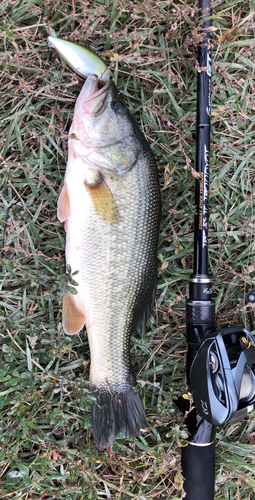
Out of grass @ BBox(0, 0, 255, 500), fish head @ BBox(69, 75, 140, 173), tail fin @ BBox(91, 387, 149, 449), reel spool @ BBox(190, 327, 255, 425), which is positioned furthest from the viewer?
grass @ BBox(0, 0, 255, 500)

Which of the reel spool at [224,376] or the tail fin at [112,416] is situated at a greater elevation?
the reel spool at [224,376]

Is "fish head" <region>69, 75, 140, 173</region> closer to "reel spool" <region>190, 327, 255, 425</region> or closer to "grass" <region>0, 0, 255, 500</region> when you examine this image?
"grass" <region>0, 0, 255, 500</region>

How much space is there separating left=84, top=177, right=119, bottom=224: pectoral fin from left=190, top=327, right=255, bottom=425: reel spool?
0.78m

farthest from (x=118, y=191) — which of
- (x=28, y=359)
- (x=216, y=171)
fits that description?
(x=28, y=359)

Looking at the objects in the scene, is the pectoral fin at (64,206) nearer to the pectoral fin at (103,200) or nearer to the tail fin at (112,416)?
the pectoral fin at (103,200)

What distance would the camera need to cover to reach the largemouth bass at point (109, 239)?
176cm

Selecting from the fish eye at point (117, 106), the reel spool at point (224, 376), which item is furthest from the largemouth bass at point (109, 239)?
the reel spool at point (224, 376)

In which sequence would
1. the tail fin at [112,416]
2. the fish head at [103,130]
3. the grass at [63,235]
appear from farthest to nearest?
the grass at [63,235]
the tail fin at [112,416]
the fish head at [103,130]

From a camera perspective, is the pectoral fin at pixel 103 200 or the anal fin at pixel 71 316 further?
the anal fin at pixel 71 316

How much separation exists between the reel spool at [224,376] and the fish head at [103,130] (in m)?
0.99

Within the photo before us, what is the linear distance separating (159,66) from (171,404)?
203cm

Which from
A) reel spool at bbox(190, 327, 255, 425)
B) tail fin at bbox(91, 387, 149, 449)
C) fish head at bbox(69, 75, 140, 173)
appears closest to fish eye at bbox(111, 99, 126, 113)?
fish head at bbox(69, 75, 140, 173)

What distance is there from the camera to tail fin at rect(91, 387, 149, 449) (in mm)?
1854

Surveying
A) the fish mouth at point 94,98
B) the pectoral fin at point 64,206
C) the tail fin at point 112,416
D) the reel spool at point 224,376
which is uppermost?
the fish mouth at point 94,98
